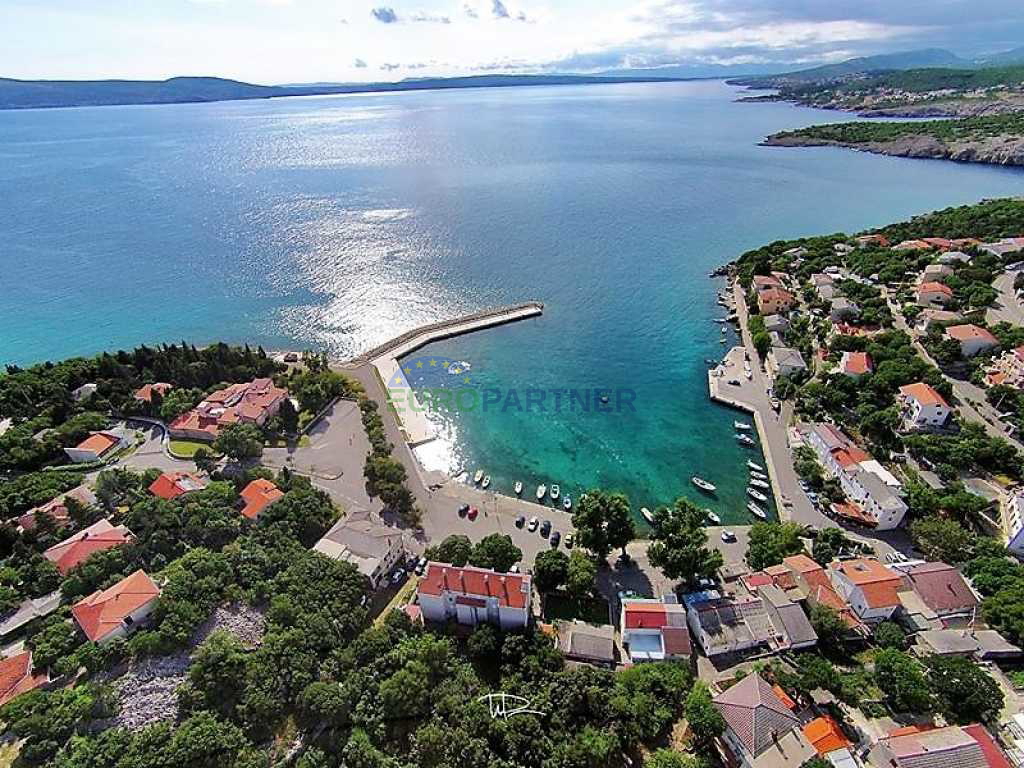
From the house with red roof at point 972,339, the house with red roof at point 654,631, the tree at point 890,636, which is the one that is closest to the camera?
the tree at point 890,636

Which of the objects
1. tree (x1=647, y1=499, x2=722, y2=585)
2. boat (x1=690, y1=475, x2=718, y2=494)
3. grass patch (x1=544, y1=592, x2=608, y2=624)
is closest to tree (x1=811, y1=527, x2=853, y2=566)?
tree (x1=647, y1=499, x2=722, y2=585)

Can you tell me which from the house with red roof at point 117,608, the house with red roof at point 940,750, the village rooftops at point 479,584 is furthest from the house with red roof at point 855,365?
the house with red roof at point 117,608

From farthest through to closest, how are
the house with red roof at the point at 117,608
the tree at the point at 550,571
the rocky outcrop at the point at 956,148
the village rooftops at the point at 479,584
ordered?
the rocky outcrop at the point at 956,148 < the tree at the point at 550,571 < the village rooftops at the point at 479,584 < the house with red roof at the point at 117,608

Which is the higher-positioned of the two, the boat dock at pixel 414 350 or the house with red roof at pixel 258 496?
the house with red roof at pixel 258 496

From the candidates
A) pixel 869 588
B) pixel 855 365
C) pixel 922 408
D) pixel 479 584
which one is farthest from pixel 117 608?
pixel 855 365

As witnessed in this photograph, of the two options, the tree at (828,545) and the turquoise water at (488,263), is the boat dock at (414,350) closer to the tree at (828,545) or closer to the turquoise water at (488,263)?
the turquoise water at (488,263)

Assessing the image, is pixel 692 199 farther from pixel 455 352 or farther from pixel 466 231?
pixel 455 352
